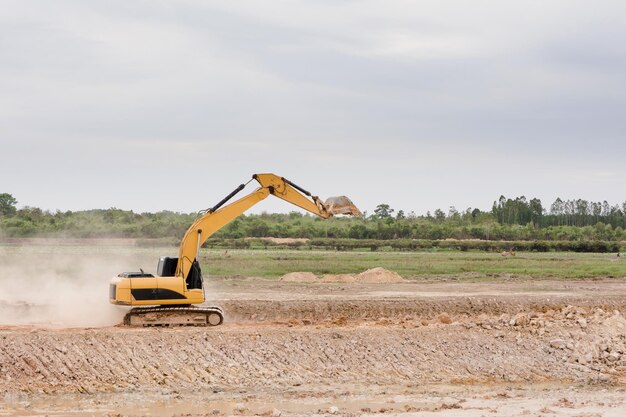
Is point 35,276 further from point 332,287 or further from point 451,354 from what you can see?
point 451,354

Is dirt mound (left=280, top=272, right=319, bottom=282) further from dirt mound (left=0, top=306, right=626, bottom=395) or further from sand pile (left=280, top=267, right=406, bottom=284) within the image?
dirt mound (left=0, top=306, right=626, bottom=395)

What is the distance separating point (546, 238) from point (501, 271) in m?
56.2

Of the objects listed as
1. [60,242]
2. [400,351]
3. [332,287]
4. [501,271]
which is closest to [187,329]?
[400,351]

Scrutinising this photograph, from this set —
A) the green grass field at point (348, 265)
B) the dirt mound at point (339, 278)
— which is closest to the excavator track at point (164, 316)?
the green grass field at point (348, 265)

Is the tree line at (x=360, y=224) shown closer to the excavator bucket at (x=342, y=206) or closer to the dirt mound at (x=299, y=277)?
the dirt mound at (x=299, y=277)

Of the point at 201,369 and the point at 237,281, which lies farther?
the point at 237,281

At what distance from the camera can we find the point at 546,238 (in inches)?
4478

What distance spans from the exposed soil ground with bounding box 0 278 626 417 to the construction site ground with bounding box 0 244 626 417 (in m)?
0.04

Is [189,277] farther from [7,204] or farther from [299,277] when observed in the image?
[7,204]

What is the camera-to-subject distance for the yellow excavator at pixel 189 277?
84.8 ft

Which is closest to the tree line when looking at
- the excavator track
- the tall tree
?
the tall tree

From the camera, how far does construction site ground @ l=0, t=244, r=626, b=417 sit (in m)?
20.0

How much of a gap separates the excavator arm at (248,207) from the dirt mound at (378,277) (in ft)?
82.0

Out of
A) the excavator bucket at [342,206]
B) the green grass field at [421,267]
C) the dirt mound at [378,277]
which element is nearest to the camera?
the excavator bucket at [342,206]
